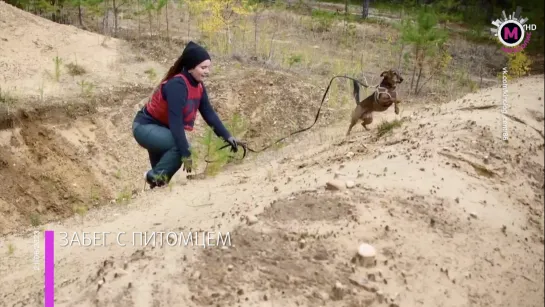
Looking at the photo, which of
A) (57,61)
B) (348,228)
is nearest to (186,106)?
(348,228)

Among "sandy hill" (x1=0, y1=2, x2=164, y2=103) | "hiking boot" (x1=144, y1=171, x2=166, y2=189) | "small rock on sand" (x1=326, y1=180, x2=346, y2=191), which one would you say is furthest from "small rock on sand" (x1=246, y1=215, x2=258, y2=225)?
"sandy hill" (x1=0, y1=2, x2=164, y2=103)

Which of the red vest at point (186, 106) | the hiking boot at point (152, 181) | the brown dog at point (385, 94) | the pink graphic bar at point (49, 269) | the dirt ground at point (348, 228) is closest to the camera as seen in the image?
the dirt ground at point (348, 228)

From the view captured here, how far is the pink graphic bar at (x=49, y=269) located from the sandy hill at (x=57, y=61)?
13.3ft

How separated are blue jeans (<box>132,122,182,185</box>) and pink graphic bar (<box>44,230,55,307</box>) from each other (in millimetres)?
976

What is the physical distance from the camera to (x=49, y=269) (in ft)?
12.8

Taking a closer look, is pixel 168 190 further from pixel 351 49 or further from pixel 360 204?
pixel 351 49

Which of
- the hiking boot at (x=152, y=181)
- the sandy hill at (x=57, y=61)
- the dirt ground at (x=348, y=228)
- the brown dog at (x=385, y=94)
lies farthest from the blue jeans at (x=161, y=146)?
the sandy hill at (x=57, y=61)

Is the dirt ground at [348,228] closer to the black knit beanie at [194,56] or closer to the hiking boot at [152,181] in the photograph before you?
the hiking boot at [152,181]

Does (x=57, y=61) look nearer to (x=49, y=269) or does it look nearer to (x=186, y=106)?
(x=186, y=106)

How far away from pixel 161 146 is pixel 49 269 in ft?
4.48

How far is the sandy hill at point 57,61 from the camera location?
Result: 8547mm

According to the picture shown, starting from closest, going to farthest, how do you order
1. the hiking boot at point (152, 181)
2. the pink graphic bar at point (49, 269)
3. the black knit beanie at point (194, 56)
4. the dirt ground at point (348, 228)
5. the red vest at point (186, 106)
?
the dirt ground at point (348, 228) < the pink graphic bar at point (49, 269) < the black knit beanie at point (194, 56) < the red vest at point (186, 106) < the hiking boot at point (152, 181)

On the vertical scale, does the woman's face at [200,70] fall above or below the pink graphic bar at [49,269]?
above

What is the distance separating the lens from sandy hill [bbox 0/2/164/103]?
8.55 metres
